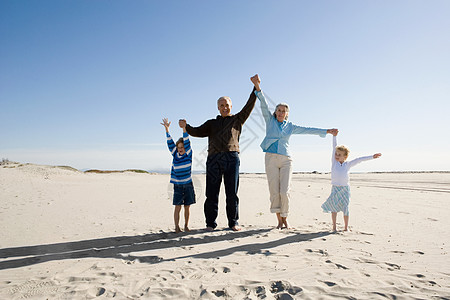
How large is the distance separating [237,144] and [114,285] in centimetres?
325

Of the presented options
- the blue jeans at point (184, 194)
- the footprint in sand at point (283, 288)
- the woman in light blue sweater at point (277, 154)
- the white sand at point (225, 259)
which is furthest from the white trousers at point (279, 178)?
the footprint in sand at point (283, 288)

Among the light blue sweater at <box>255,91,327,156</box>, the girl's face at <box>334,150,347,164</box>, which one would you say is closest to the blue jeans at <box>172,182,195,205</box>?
the light blue sweater at <box>255,91,327,156</box>

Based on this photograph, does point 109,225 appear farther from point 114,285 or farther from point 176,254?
point 114,285

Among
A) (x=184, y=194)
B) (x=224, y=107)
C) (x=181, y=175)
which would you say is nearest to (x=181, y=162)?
(x=181, y=175)

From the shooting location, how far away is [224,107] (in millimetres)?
5469

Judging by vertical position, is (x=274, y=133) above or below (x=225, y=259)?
above

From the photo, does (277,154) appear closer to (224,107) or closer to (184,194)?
(224,107)

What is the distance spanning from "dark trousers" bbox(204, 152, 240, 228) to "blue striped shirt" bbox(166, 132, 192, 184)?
38cm

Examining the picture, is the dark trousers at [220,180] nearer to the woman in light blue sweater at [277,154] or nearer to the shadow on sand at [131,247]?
the shadow on sand at [131,247]

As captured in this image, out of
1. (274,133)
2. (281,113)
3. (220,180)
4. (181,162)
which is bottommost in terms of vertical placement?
(220,180)

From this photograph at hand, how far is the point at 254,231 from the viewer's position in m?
5.27

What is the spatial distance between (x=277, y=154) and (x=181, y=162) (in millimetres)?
1813

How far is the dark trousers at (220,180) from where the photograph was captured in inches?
209

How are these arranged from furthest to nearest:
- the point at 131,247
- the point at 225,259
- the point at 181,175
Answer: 1. the point at 181,175
2. the point at 131,247
3. the point at 225,259
